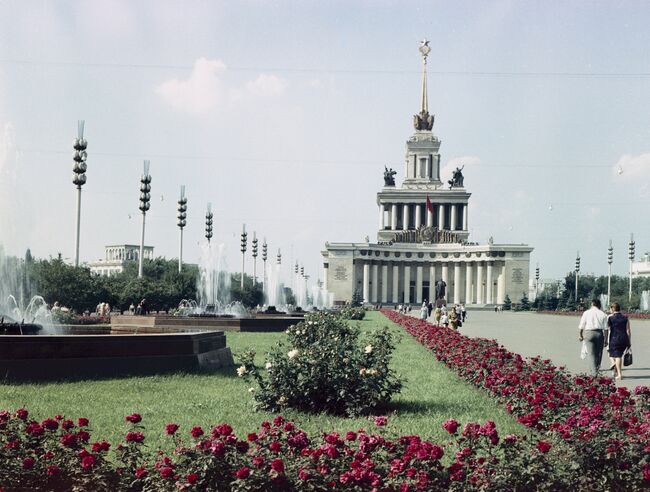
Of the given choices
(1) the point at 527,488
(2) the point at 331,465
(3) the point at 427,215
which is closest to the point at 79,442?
(2) the point at 331,465

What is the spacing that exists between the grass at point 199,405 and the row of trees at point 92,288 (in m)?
6.97

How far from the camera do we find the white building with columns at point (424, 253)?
114375 mm

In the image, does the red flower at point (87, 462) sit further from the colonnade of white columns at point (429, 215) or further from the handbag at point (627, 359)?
the colonnade of white columns at point (429, 215)

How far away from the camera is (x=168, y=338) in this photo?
1429 centimetres

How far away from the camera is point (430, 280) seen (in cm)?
12094

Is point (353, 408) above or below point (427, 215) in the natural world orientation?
below

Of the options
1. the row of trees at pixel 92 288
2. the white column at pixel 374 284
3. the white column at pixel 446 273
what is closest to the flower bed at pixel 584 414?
the row of trees at pixel 92 288

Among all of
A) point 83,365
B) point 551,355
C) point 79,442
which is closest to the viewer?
point 79,442

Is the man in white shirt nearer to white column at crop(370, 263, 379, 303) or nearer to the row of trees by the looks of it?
the row of trees

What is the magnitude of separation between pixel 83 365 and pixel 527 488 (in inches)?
344

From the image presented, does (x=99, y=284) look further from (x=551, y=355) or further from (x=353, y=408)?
(x=353, y=408)

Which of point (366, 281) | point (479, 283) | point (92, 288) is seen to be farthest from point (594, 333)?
point (479, 283)

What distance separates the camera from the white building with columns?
375ft

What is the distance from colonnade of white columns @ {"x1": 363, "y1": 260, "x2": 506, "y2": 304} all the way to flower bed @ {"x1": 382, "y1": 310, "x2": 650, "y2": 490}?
102155 mm
